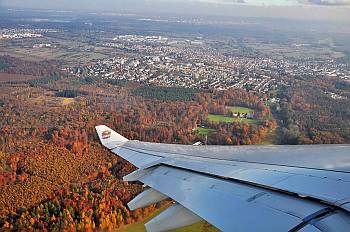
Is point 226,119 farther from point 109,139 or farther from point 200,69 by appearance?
point 200,69

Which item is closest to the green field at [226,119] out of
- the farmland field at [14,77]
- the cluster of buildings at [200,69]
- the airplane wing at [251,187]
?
the cluster of buildings at [200,69]

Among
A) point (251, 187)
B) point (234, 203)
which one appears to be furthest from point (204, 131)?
point (234, 203)

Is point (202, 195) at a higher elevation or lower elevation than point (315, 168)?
lower

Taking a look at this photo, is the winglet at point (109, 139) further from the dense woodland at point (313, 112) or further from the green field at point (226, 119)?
the green field at point (226, 119)

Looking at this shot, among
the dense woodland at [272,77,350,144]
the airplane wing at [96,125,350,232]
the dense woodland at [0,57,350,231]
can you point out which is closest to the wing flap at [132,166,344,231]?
the airplane wing at [96,125,350,232]

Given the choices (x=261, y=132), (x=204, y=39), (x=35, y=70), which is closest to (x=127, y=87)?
(x=35, y=70)

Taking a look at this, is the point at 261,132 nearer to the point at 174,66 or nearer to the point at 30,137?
the point at 30,137

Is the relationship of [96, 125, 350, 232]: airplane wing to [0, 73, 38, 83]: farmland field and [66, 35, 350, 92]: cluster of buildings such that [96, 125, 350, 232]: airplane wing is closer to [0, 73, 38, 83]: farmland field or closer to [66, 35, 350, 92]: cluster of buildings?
[66, 35, 350, 92]: cluster of buildings
